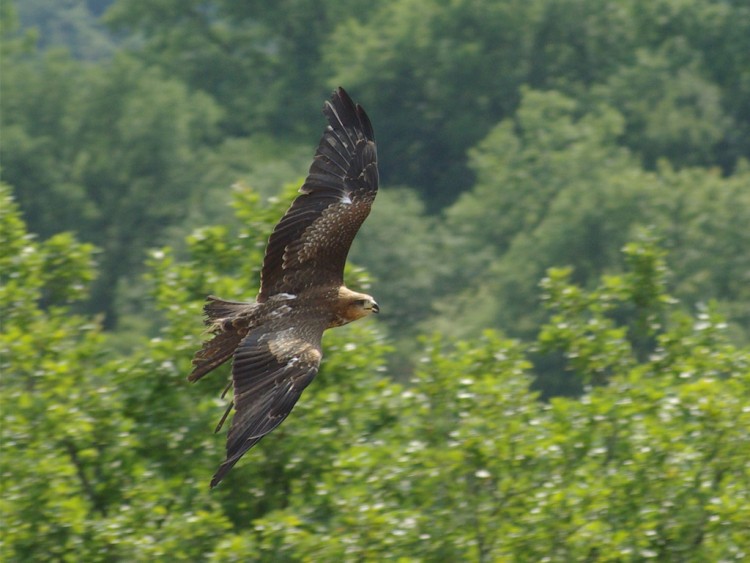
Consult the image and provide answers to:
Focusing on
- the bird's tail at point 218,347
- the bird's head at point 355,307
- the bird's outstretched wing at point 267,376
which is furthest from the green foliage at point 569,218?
the bird's outstretched wing at point 267,376

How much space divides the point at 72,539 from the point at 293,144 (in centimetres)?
5463

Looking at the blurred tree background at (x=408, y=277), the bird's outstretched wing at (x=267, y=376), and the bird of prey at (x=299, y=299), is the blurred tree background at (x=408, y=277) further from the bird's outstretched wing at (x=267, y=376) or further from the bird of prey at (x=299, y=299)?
the bird's outstretched wing at (x=267, y=376)

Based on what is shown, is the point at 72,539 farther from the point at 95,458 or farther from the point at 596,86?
the point at 596,86

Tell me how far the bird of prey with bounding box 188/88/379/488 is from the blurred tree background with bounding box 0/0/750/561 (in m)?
1.21

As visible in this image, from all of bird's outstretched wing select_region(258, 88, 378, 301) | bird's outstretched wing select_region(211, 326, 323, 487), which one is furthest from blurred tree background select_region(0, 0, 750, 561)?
bird's outstretched wing select_region(211, 326, 323, 487)

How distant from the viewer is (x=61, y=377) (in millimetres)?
12672

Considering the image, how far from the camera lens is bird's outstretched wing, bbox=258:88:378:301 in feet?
37.2

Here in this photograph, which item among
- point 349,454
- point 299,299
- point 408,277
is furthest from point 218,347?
point 408,277

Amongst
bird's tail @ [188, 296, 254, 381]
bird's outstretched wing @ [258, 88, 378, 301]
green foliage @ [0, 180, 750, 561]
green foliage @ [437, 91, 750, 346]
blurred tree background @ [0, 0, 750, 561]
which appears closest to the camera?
bird's tail @ [188, 296, 254, 381]

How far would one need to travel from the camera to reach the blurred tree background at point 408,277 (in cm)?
1193

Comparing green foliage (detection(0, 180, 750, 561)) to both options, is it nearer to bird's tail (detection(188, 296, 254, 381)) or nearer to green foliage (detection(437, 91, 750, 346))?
bird's tail (detection(188, 296, 254, 381))

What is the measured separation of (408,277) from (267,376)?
38.9 m

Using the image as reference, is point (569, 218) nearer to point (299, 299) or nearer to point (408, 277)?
point (408, 277)

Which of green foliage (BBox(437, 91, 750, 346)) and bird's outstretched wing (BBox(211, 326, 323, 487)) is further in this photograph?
green foliage (BBox(437, 91, 750, 346))
